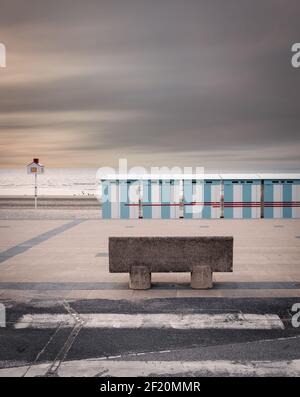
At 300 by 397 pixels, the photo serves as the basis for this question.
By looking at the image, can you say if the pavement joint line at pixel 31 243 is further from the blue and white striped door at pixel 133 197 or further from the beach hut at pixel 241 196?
the beach hut at pixel 241 196

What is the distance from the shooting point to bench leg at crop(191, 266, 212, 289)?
907cm

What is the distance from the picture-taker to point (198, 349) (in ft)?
20.1

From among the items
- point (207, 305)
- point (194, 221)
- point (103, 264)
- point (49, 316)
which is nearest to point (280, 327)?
point (207, 305)

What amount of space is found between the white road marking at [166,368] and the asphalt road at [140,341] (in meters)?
0.01

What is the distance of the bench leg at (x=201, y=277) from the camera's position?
907cm

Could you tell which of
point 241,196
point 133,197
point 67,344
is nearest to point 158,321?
point 67,344

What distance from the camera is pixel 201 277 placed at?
29.8ft

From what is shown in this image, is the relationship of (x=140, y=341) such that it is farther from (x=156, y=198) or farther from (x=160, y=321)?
(x=156, y=198)

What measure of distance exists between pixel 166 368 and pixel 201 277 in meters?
3.65

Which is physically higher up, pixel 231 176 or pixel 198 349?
pixel 231 176

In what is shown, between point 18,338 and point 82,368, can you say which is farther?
point 18,338

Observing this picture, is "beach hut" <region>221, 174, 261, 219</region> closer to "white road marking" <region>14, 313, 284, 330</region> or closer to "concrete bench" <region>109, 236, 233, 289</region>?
"concrete bench" <region>109, 236, 233, 289</region>

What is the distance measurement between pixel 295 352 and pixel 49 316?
142 inches

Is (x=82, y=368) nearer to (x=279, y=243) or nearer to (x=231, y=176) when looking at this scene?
(x=279, y=243)
